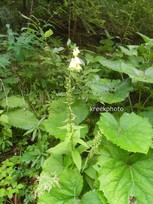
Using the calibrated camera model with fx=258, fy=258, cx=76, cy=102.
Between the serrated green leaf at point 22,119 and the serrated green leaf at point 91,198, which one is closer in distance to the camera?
the serrated green leaf at point 91,198

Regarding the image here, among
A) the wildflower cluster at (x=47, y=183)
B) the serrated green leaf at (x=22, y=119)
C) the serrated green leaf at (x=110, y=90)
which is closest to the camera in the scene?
the wildflower cluster at (x=47, y=183)

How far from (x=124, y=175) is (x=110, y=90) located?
0.66 meters

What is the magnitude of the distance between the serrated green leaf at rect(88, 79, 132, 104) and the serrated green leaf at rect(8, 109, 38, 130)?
0.51m

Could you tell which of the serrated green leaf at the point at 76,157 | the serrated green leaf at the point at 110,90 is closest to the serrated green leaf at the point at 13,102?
the serrated green leaf at the point at 110,90

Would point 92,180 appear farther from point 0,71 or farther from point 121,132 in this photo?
point 0,71

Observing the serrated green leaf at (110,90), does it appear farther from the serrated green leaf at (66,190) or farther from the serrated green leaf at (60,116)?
the serrated green leaf at (66,190)

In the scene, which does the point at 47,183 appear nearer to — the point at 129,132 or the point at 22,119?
the point at 129,132

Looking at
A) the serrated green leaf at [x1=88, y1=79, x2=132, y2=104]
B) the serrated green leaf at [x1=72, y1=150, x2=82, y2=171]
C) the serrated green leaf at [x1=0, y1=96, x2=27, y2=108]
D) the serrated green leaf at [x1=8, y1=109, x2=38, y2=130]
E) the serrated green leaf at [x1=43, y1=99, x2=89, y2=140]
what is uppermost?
the serrated green leaf at [x1=88, y1=79, x2=132, y2=104]

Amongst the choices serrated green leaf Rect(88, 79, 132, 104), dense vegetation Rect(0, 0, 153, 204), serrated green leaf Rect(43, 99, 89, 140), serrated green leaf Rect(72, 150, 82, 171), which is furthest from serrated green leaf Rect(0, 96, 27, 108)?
serrated green leaf Rect(72, 150, 82, 171)

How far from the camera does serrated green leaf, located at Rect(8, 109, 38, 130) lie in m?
1.90

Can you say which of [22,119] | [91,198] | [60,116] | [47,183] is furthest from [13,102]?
[91,198]

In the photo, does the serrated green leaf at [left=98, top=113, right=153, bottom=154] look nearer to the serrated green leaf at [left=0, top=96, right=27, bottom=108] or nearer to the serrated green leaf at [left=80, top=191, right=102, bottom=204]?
the serrated green leaf at [left=80, top=191, right=102, bottom=204]

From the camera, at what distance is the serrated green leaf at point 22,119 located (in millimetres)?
1896

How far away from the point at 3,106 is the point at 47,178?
33.7 inches
